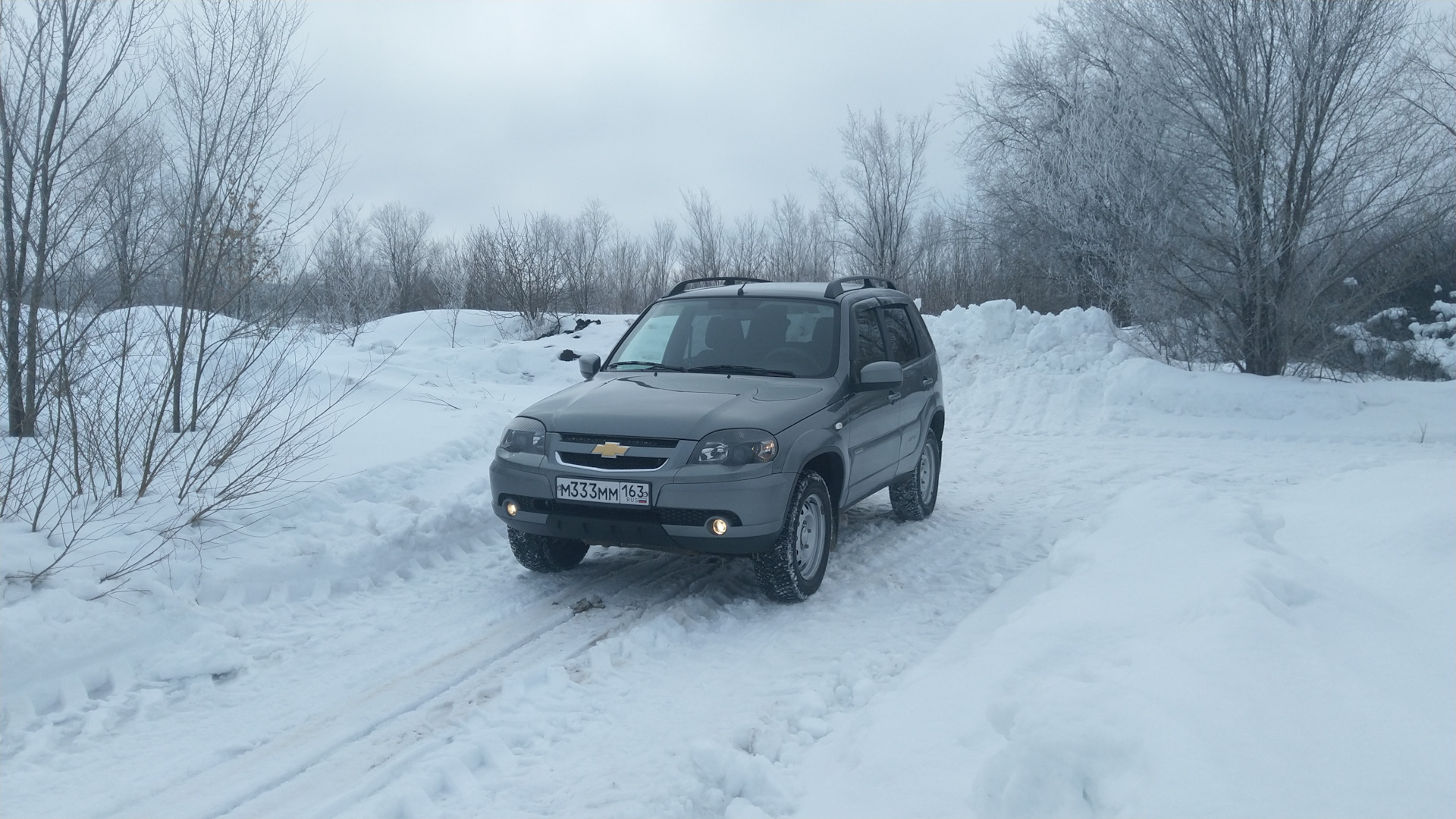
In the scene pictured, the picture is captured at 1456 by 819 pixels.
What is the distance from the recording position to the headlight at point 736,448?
5.08m

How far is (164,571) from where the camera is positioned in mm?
5117

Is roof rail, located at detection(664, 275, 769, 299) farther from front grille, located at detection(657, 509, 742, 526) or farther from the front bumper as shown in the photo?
front grille, located at detection(657, 509, 742, 526)

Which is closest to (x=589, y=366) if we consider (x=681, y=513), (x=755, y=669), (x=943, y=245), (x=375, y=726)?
(x=681, y=513)

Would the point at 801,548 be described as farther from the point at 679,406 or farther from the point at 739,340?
the point at 739,340

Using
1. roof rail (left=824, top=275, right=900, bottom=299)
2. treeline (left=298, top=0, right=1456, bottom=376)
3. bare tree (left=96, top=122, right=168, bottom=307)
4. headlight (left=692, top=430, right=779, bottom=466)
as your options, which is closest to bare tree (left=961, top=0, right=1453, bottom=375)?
treeline (left=298, top=0, right=1456, bottom=376)

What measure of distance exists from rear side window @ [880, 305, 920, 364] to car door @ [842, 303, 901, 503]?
0.17 m

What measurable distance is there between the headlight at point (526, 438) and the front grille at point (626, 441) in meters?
0.16

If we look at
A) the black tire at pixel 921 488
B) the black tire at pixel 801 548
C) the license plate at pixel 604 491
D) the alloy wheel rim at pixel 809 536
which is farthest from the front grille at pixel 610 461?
the black tire at pixel 921 488

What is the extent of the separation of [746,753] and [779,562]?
5.73 feet

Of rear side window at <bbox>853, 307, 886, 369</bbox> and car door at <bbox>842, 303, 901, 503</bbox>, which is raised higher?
rear side window at <bbox>853, 307, 886, 369</bbox>

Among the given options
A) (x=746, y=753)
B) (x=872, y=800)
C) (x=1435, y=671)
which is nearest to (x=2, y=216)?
(x=746, y=753)

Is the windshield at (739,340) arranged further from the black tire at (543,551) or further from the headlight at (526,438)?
the black tire at (543,551)

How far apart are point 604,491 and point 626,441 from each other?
31cm

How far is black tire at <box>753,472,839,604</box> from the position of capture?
534 centimetres
